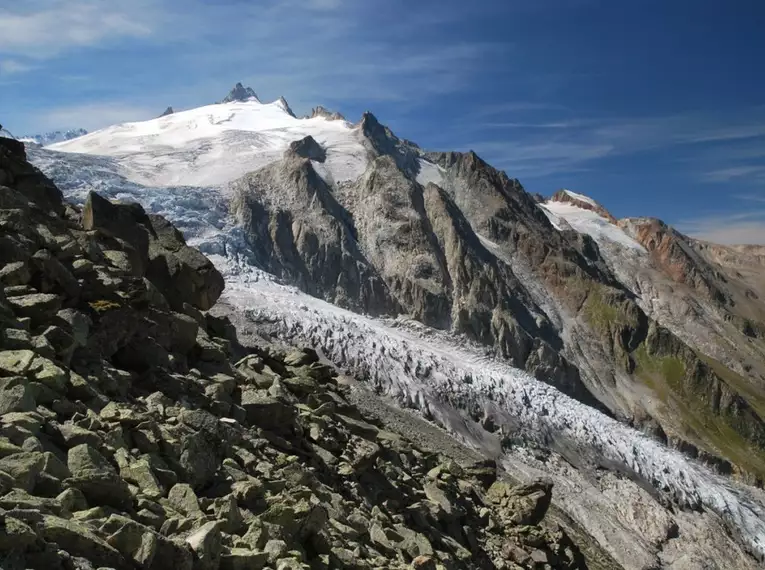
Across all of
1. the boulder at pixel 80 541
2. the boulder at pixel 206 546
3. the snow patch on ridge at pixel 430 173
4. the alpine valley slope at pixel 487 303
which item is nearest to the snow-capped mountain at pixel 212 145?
the alpine valley slope at pixel 487 303

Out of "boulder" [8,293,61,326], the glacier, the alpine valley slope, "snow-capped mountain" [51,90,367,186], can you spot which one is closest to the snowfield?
"snow-capped mountain" [51,90,367,186]

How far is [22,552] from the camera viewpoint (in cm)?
626

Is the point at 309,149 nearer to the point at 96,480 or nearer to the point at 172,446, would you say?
the point at 172,446

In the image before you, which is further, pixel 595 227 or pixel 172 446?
pixel 595 227

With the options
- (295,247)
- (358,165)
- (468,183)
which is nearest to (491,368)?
(295,247)

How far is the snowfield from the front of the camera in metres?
97.9

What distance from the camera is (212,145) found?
114 m

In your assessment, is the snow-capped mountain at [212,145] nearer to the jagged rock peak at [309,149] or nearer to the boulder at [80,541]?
the jagged rock peak at [309,149]

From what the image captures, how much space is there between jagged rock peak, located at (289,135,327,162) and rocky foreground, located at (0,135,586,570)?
84.1 meters

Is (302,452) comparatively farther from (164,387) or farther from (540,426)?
(540,426)

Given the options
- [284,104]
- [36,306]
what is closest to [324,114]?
[284,104]

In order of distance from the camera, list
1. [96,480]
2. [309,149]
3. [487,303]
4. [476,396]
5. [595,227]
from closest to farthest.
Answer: [96,480]
[476,396]
[487,303]
[309,149]
[595,227]

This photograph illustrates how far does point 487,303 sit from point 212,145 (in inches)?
2129

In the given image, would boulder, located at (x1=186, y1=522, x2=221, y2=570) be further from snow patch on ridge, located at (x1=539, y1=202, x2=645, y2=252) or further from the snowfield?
snow patch on ridge, located at (x1=539, y1=202, x2=645, y2=252)
